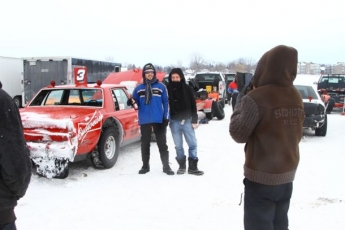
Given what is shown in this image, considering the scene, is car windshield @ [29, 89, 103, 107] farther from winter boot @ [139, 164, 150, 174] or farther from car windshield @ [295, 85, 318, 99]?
car windshield @ [295, 85, 318, 99]

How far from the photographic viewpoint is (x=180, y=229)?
3623 mm

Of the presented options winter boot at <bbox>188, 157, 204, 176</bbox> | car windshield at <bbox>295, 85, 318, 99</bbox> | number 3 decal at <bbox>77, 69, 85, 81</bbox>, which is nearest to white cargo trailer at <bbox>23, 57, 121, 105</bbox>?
number 3 decal at <bbox>77, 69, 85, 81</bbox>

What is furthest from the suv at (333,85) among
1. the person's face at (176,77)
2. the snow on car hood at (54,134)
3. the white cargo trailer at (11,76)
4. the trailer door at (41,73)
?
the white cargo trailer at (11,76)

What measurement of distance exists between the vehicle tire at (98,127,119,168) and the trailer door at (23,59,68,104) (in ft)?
32.1

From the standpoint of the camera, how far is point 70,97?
6.48 meters

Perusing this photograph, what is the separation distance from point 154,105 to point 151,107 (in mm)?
58

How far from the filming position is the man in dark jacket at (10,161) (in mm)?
1813

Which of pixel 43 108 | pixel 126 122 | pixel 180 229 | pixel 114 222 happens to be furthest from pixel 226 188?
pixel 43 108

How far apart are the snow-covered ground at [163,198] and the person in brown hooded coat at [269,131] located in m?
1.34

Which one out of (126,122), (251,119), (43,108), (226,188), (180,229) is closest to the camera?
(251,119)

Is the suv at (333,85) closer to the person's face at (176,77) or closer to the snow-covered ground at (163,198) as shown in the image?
the snow-covered ground at (163,198)

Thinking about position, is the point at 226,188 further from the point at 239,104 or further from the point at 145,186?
the point at 239,104

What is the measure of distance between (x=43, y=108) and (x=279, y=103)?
4.80 m

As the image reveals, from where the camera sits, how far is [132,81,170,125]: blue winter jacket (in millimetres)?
5570
